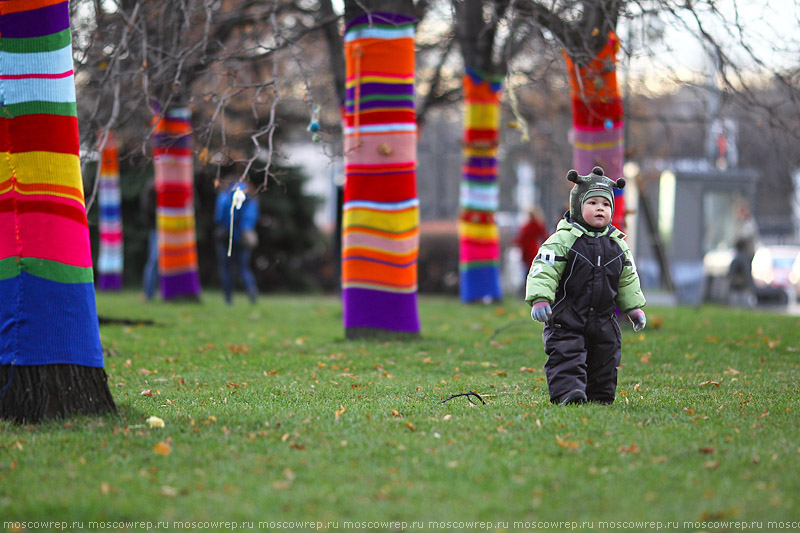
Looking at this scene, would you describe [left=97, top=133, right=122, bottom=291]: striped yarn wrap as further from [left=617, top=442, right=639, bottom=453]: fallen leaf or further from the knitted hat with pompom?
[left=617, top=442, right=639, bottom=453]: fallen leaf

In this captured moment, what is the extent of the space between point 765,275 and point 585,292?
1934 cm

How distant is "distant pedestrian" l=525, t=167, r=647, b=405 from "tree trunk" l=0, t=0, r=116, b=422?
2773 millimetres

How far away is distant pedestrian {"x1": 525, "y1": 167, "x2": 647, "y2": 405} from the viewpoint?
18.0 ft

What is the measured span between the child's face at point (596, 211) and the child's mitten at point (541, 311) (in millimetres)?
650

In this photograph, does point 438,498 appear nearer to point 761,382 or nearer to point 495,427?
point 495,427

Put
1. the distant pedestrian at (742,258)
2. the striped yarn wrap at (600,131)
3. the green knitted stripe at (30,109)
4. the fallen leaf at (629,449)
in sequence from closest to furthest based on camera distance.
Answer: the fallen leaf at (629,449)
the green knitted stripe at (30,109)
the striped yarn wrap at (600,131)
the distant pedestrian at (742,258)

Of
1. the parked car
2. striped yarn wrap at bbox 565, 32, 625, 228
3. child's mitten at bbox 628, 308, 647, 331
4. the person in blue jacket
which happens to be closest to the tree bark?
child's mitten at bbox 628, 308, 647, 331

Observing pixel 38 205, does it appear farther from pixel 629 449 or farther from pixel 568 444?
pixel 629 449

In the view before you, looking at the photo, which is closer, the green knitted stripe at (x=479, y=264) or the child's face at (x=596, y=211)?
the child's face at (x=596, y=211)

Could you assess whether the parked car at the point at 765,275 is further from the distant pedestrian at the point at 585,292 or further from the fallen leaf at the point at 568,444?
the fallen leaf at the point at 568,444

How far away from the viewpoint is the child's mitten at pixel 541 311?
5238 millimetres

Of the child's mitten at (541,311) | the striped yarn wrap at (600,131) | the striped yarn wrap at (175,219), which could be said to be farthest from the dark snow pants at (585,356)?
the striped yarn wrap at (175,219)

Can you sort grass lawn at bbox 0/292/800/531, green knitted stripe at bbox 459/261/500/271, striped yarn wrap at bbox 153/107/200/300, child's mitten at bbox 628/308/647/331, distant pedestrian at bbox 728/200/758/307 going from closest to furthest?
1. grass lawn at bbox 0/292/800/531
2. child's mitten at bbox 628/308/647/331
3. striped yarn wrap at bbox 153/107/200/300
4. green knitted stripe at bbox 459/261/500/271
5. distant pedestrian at bbox 728/200/758/307

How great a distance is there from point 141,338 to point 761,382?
20.3 feet
